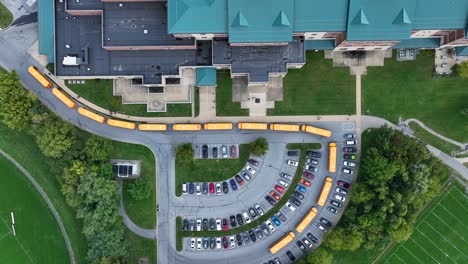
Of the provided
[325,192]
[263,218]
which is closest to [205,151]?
[263,218]

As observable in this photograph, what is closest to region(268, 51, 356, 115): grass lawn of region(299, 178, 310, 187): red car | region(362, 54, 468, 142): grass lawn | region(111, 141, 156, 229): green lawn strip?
region(362, 54, 468, 142): grass lawn

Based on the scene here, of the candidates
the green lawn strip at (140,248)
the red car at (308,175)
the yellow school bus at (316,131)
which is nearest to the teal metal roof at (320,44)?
the yellow school bus at (316,131)

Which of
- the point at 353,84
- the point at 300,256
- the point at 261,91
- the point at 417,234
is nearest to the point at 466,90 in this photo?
the point at 353,84

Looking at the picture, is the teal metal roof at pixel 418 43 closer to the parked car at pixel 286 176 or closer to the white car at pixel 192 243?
the parked car at pixel 286 176

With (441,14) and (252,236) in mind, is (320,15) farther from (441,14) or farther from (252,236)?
(252,236)

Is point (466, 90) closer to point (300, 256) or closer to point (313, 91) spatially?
point (313, 91)
